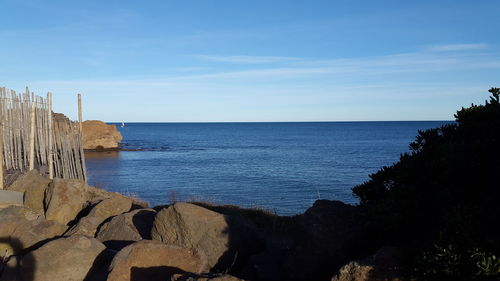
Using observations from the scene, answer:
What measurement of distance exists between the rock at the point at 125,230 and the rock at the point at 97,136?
51086 millimetres

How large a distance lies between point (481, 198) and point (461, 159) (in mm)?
556

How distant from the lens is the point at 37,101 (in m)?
12.9

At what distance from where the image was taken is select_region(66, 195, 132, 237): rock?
8.36 metres

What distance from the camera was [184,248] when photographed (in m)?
6.24

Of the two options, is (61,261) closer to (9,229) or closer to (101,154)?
(9,229)

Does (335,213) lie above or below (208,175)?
above

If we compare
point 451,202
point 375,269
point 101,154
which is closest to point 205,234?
point 375,269

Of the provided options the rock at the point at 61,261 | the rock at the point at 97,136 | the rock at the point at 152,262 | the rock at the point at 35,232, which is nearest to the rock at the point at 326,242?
the rock at the point at 152,262

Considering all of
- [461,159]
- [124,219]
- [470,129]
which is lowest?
[124,219]

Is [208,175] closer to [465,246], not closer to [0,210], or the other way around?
[0,210]

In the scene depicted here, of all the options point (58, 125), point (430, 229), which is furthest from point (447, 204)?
point (58, 125)

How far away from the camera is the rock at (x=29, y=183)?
33.9 ft

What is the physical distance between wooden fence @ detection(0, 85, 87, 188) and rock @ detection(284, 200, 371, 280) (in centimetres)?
937

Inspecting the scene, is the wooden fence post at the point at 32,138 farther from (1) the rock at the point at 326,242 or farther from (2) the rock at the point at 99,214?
(1) the rock at the point at 326,242
